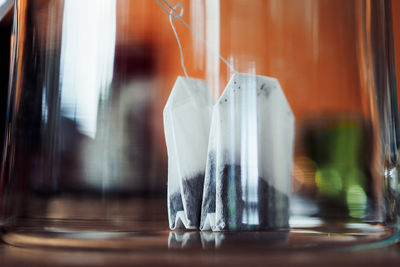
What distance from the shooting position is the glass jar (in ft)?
1.39

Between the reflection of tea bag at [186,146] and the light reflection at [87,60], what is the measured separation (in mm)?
72

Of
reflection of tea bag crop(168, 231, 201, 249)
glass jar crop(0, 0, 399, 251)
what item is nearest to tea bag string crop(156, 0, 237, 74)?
glass jar crop(0, 0, 399, 251)

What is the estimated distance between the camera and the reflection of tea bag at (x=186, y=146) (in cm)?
43

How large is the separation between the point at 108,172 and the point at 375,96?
28cm

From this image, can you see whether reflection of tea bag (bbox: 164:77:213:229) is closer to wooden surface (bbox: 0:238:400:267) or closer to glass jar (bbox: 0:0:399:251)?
glass jar (bbox: 0:0:399:251)

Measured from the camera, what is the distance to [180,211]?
1.44 ft

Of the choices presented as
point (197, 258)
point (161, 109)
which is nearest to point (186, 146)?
point (161, 109)

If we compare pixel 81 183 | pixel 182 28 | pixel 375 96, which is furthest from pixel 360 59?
pixel 81 183

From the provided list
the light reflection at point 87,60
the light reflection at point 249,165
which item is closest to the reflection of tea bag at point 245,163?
the light reflection at point 249,165

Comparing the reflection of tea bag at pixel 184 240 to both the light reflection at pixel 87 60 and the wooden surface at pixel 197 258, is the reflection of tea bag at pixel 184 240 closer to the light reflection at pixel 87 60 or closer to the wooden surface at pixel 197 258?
the wooden surface at pixel 197 258

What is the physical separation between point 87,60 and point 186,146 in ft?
0.43

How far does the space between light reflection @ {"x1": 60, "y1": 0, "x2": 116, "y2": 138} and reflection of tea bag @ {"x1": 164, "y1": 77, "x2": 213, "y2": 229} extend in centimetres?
7

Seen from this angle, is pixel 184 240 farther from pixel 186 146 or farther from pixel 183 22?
pixel 183 22

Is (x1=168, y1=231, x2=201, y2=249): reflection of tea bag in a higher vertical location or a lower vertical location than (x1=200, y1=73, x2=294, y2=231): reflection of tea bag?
lower
